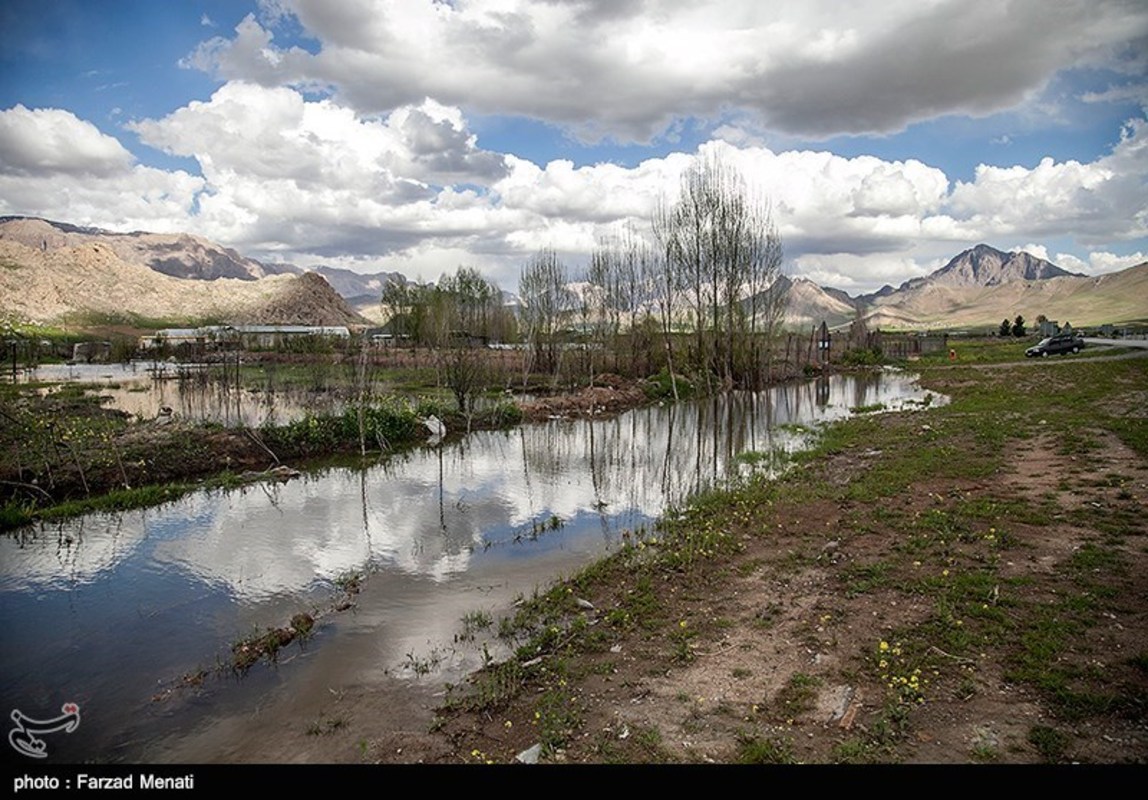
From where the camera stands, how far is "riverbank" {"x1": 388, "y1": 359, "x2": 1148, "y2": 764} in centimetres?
539

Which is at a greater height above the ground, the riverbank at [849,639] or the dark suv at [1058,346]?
the dark suv at [1058,346]

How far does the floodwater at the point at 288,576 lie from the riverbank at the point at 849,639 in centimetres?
136

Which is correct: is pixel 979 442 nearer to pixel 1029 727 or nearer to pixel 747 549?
pixel 747 549

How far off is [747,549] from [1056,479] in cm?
746

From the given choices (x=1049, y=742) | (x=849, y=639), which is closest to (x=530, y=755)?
(x=849, y=639)

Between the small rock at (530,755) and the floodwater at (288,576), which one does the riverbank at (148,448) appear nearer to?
the floodwater at (288,576)

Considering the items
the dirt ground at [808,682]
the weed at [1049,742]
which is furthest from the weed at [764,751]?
the weed at [1049,742]

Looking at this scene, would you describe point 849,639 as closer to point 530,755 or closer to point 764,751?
point 764,751

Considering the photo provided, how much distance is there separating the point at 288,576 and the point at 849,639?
9419mm

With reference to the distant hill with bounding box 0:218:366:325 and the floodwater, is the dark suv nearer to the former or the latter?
the floodwater

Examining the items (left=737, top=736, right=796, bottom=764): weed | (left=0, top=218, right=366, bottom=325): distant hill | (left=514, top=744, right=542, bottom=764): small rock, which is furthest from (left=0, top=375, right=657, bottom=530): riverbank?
(left=0, top=218, right=366, bottom=325): distant hill

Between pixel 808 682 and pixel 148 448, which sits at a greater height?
pixel 148 448

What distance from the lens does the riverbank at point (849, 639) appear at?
539cm

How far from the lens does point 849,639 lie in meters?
7.20
